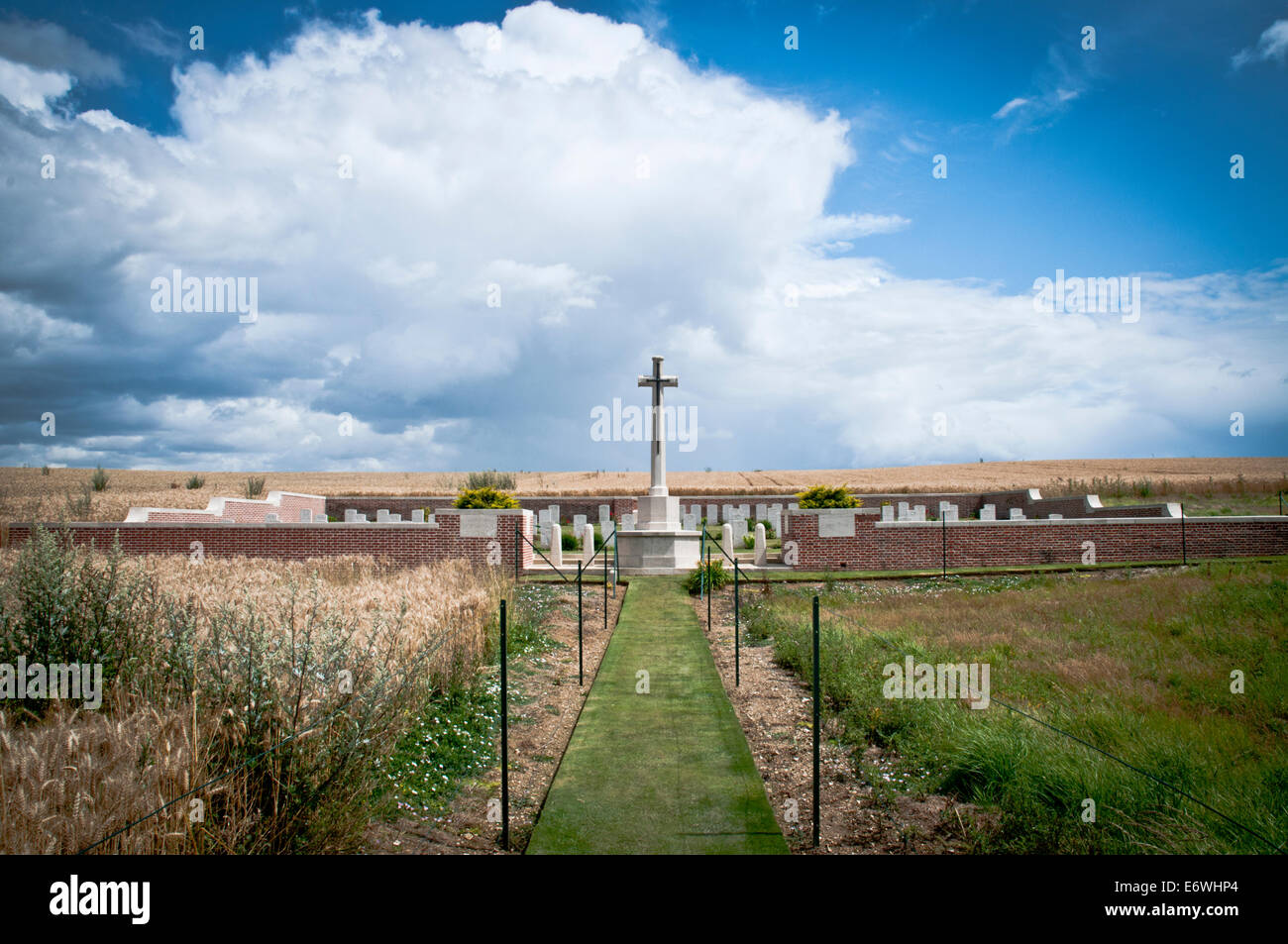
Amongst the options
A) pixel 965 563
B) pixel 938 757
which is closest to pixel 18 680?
pixel 938 757

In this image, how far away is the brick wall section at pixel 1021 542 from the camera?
65.4ft

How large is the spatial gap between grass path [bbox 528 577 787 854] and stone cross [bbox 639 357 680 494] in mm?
10515

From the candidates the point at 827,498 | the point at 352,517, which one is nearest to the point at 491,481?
the point at 352,517

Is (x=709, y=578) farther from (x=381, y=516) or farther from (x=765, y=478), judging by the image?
(x=765, y=478)

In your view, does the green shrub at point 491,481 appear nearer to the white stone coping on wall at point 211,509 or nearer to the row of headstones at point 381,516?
the row of headstones at point 381,516

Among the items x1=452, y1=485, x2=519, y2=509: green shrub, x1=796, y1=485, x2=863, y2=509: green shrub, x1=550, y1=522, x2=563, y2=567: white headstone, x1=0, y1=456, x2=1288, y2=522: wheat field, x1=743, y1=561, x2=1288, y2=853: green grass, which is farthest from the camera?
x1=0, y1=456, x2=1288, y2=522: wheat field

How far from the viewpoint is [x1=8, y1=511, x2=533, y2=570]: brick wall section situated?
19.1 m

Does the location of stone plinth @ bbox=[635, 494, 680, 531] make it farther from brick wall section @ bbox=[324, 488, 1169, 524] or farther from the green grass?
brick wall section @ bbox=[324, 488, 1169, 524]

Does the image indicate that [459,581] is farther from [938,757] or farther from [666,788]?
[938,757]

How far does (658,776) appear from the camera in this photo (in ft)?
20.2

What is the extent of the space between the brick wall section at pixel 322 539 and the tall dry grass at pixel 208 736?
12.1 metres

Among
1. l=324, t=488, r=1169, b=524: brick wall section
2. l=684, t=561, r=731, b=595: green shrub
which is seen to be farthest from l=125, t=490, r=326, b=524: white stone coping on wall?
l=684, t=561, r=731, b=595: green shrub

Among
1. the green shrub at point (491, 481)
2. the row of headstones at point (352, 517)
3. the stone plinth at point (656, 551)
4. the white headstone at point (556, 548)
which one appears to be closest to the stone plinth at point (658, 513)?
the stone plinth at point (656, 551)
